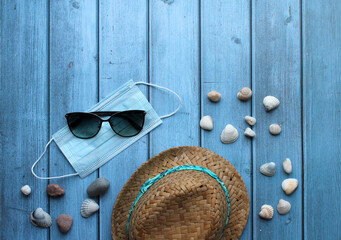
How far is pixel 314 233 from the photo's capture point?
0.88 metres

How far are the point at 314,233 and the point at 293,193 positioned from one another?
0.15 m

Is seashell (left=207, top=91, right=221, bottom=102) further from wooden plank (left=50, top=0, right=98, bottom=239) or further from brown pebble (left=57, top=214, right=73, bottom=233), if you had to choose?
brown pebble (left=57, top=214, right=73, bottom=233)

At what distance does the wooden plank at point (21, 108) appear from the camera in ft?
2.86

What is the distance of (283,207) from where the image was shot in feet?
2.82

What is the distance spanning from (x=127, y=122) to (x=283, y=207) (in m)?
0.56

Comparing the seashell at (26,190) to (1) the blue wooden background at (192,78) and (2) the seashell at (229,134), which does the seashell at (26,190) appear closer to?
(1) the blue wooden background at (192,78)

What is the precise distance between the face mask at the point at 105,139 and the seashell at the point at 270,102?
280 mm

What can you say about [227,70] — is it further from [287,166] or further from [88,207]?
[88,207]

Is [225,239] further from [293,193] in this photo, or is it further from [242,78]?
[242,78]

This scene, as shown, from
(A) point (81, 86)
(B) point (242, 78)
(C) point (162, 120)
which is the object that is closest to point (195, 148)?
(C) point (162, 120)

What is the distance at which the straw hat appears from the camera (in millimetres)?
647

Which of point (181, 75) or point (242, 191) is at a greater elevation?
point (181, 75)

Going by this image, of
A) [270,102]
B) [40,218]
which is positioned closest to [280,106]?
[270,102]

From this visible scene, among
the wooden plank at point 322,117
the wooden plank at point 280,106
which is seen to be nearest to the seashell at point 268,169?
the wooden plank at point 280,106
